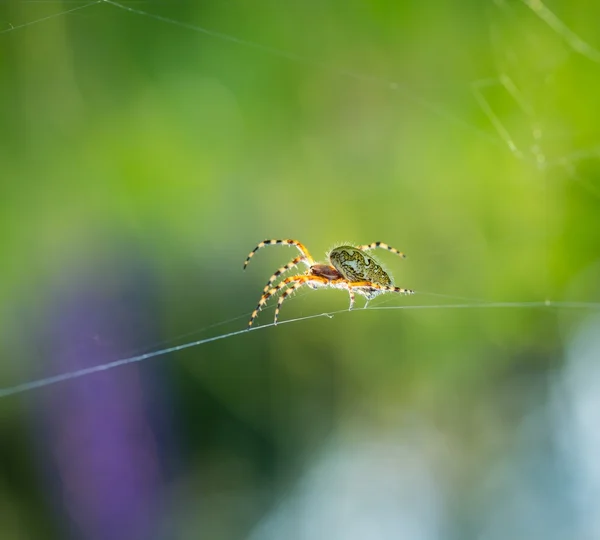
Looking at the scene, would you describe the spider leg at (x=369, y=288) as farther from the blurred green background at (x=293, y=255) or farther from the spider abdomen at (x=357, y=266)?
the blurred green background at (x=293, y=255)

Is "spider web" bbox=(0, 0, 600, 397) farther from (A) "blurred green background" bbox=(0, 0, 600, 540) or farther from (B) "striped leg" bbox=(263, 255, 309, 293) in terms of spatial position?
(B) "striped leg" bbox=(263, 255, 309, 293)

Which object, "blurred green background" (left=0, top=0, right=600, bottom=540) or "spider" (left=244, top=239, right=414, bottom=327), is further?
"blurred green background" (left=0, top=0, right=600, bottom=540)

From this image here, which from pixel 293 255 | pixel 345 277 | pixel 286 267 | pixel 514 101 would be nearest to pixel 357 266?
pixel 345 277

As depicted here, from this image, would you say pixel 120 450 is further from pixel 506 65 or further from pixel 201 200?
pixel 506 65

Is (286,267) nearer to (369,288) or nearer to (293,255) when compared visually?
(369,288)

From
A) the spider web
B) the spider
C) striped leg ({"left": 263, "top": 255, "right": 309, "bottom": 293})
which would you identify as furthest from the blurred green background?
the spider

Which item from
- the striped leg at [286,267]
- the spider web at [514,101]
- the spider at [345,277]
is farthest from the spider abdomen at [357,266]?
the spider web at [514,101]
